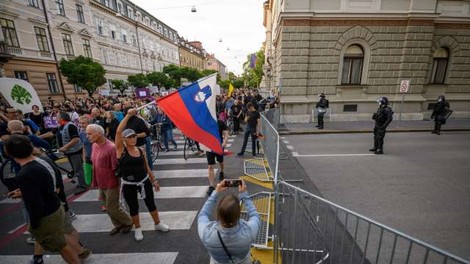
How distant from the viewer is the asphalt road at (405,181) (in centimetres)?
393

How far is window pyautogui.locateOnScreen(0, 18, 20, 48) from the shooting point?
18.9 metres

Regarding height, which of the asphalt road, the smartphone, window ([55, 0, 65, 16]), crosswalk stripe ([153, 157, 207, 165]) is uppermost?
window ([55, 0, 65, 16])

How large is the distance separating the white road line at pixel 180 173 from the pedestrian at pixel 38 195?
3.53 metres

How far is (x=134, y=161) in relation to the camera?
11.0 ft

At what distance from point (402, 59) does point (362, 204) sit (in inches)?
489

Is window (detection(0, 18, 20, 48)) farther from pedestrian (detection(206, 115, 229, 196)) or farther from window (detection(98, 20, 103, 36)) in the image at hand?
pedestrian (detection(206, 115, 229, 196))

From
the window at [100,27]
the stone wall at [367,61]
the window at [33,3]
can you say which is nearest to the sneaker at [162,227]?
the stone wall at [367,61]

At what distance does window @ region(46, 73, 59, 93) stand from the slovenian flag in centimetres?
2766

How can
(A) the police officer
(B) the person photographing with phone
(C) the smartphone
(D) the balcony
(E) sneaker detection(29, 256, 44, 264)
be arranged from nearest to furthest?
(B) the person photographing with phone < (C) the smartphone < (E) sneaker detection(29, 256, 44, 264) < (A) the police officer < (D) the balcony

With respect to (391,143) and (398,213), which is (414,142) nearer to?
(391,143)

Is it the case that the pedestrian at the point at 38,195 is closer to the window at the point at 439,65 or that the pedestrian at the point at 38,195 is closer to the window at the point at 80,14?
the window at the point at 439,65

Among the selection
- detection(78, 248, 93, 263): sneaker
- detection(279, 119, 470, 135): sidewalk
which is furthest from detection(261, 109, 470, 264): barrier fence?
detection(279, 119, 470, 135): sidewalk

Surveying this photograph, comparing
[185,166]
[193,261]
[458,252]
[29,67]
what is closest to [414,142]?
[458,252]

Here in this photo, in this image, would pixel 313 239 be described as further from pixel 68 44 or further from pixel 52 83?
pixel 68 44
